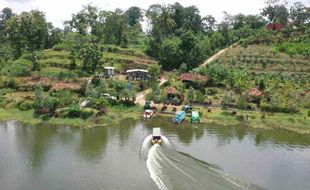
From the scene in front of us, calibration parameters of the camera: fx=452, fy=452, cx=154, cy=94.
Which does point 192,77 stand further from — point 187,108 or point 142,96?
point 187,108

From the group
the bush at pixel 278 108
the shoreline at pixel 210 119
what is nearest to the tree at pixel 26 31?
the shoreline at pixel 210 119

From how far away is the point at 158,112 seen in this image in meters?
54.1

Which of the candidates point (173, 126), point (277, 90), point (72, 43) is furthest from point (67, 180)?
point (72, 43)

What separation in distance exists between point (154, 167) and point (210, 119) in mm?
17710

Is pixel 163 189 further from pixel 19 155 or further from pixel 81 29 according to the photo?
pixel 81 29

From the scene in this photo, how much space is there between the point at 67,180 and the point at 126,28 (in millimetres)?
58875

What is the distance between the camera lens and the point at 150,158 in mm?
37875

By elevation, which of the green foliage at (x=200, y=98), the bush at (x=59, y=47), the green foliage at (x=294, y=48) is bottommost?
the green foliage at (x=200, y=98)

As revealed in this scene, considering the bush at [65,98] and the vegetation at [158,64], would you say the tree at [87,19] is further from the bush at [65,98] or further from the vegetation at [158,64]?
the bush at [65,98]

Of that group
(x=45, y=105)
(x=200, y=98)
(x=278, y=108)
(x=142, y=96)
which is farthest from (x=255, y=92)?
(x=45, y=105)

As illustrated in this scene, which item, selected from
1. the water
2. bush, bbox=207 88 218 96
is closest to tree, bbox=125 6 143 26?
bush, bbox=207 88 218 96

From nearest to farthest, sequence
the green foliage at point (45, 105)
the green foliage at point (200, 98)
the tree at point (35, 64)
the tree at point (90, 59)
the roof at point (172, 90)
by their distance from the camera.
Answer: the green foliage at point (45, 105) → the green foliage at point (200, 98) → the roof at point (172, 90) → the tree at point (90, 59) → the tree at point (35, 64)

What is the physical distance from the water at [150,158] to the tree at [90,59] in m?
20.3

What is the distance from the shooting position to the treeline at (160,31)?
76062mm
